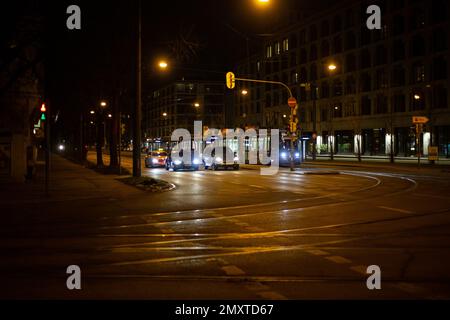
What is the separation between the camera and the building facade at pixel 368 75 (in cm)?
6675

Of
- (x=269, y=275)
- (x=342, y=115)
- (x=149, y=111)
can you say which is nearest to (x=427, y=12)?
(x=342, y=115)

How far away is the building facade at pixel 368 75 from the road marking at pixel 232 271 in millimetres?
48302

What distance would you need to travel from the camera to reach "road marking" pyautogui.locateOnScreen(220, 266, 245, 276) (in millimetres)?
8508

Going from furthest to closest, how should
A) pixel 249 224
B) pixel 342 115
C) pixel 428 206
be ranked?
1. pixel 342 115
2. pixel 428 206
3. pixel 249 224

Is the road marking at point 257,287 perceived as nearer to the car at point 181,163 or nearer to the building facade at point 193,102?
the car at point 181,163

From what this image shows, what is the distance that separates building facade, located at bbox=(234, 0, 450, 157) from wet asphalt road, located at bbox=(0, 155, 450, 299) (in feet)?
132

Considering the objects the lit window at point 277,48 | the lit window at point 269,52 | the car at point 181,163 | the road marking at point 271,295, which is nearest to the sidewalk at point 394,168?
the car at point 181,163

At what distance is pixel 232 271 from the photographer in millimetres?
8695

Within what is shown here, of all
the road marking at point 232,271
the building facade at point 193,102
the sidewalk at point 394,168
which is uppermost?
the building facade at point 193,102

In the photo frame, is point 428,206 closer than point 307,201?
Yes

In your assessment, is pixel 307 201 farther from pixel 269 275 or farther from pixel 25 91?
pixel 25 91

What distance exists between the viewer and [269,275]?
838cm

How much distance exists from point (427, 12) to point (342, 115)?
20344 mm

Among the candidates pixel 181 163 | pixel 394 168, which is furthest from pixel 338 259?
pixel 394 168
